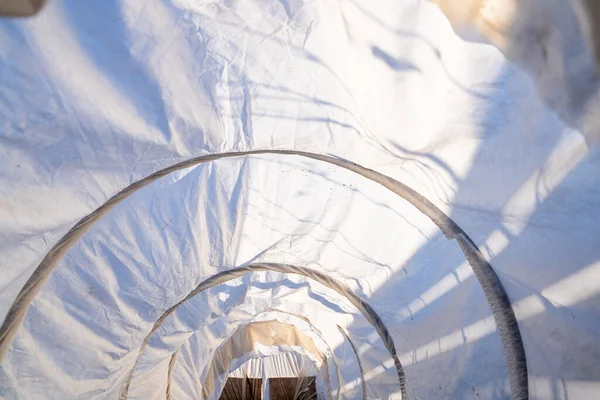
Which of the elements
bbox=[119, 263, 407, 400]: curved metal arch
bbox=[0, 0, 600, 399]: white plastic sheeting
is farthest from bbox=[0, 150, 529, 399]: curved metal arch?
bbox=[119, 263, 407, 400]: curved metal arch

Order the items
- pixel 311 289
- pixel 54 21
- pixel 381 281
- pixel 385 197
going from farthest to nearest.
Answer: pixel 311 289
pixel 381 281
pixel 385 197
pixel 54 21

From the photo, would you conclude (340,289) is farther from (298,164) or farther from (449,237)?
(449,237)

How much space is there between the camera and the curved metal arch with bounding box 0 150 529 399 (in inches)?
73.9

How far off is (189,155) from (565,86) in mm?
1163

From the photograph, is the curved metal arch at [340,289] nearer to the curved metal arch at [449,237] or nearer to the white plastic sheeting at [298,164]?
the white plastic sheeting at [298,164]

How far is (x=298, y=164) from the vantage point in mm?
2482

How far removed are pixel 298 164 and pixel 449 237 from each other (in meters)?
0.76

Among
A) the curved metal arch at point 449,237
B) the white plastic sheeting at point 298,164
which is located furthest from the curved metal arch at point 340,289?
the curved metal arch at point 449,237

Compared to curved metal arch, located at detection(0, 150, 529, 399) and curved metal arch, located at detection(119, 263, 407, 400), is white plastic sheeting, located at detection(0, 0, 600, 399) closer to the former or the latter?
curved metal arch, located at detection(0, 150, 529, 399)

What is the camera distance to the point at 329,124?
5.96 ft

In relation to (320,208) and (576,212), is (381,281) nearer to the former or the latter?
(320,208)

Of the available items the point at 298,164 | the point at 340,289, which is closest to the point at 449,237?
the point at 298,164

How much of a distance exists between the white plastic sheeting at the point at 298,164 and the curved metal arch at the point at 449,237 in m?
0.05

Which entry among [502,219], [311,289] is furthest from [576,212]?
[311,289]
